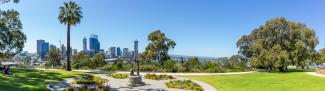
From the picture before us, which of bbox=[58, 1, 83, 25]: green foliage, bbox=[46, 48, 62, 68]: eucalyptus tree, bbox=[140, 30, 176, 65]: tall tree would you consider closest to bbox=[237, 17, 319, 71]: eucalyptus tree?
bbox=[140, 30, 176, 65]: tall tree

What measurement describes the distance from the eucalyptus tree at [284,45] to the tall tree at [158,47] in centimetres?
1471

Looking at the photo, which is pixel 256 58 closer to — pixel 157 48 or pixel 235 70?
pixel 235 70

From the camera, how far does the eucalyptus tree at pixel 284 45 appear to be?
4000 cm

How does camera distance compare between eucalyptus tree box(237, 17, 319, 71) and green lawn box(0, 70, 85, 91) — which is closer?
green lawn box(0, 70, 85, 91)

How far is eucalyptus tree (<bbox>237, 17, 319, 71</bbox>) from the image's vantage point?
40000 mm

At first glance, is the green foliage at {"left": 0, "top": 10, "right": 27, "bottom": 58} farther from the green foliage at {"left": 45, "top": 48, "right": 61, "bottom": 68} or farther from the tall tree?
the green foliage at {"left": 45, "top": 48, "right": 61, "bottom": 68}

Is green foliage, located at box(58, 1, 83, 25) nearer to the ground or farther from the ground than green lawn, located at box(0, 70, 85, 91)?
farther from the ground

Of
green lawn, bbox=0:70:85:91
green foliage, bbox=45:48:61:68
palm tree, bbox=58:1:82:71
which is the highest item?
palm tree, bbox=58:1:82:71

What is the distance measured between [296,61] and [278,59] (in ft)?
8.91

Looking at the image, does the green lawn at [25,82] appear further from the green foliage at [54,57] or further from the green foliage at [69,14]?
the green foliage at [54,57]

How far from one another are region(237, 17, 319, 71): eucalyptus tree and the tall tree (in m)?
14.7

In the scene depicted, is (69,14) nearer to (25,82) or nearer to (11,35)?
(11,35)

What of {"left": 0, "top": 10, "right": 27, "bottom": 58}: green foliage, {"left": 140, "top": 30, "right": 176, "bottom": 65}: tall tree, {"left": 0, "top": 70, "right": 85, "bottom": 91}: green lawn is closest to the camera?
{"left": 0, "top": 70, "right": 85, "bottom": 91}: green lawn

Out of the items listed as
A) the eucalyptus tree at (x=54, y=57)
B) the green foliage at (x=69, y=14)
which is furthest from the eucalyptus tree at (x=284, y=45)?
the eucalyptus tree at (x=54, y=57)
